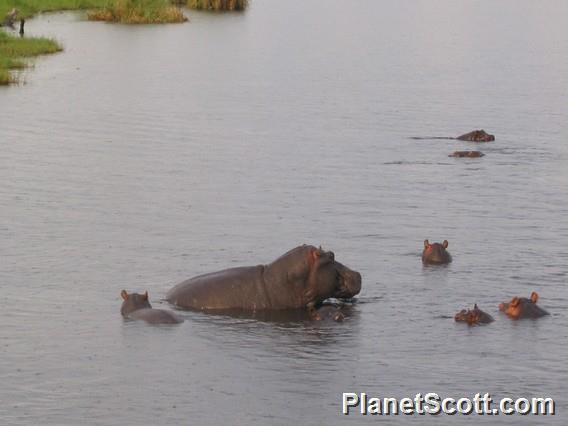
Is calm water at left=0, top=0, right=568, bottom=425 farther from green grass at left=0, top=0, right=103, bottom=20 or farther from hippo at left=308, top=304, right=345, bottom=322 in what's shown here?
green grass at left=0, top=0, right=103, bottom=20

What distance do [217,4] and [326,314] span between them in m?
41.6

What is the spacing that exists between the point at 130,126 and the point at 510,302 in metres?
13.9

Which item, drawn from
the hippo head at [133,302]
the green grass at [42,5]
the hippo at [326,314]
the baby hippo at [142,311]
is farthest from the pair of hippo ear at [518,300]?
the green grass at [42,5]

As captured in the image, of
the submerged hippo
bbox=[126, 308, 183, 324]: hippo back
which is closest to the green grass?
the submerged hippo

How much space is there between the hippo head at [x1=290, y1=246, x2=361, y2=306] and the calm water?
28 centimetres

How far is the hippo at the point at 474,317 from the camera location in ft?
43.3

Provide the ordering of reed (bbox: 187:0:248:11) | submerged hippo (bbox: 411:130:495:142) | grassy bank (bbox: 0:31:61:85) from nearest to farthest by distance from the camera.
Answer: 1. submerged hippo (bbox: 411:130:495:142)
2. grassy bank (bbox: 0:31:61:85)
3. reed (bbox: 187:0:248:11)

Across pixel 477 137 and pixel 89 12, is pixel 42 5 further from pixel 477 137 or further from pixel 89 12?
pixel 477 137

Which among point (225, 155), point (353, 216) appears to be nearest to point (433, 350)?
point (353, 216)

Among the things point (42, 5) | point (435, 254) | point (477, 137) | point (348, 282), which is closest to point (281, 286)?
point (348, 282)

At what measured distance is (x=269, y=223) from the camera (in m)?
17.6

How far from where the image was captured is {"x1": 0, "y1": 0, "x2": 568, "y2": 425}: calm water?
38.4 feet

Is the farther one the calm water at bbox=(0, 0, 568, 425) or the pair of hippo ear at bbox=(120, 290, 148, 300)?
the pair of hippo ear at bbox=(120, 290, 148, 300)

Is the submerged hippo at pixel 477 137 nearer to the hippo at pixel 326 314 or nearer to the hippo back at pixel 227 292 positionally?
the hippo at pixel 326 314
